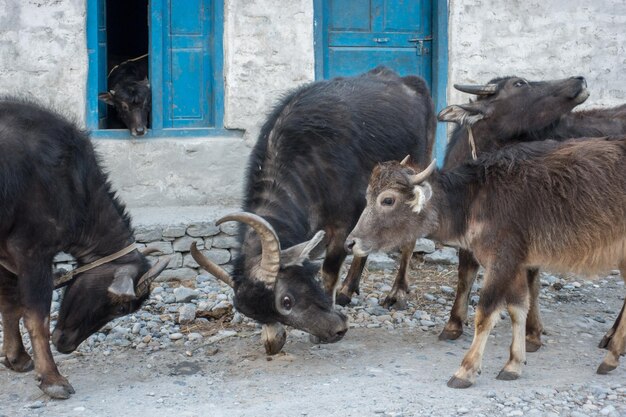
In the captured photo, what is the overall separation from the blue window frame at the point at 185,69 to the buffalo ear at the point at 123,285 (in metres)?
3.56

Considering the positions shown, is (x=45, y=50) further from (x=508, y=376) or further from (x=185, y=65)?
(x=508, y=376)

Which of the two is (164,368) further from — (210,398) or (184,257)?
(184,257)

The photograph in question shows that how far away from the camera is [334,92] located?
8.03 meters

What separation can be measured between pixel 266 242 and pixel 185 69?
4.34 meters

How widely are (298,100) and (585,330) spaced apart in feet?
10.0

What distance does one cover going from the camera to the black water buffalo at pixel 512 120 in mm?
7629

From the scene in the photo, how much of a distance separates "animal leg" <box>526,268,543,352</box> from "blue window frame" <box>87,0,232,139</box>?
4035 mm

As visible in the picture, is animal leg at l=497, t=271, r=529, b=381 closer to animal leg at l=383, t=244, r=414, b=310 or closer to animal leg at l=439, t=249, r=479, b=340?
animal leg at l=439, t=249, r=479, b=340

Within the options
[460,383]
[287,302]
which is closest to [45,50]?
[287,302]

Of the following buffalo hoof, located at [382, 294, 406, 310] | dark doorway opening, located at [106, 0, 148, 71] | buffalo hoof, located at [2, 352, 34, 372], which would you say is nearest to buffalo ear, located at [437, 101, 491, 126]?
buffalo hoof, located at [382, 294, 406, 310]

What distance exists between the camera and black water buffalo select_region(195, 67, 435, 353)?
660 cm

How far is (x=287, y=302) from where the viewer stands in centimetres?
660

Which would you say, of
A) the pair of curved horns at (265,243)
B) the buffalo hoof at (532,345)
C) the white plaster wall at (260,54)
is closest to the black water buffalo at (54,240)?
the pair of curved horns at (265,243)

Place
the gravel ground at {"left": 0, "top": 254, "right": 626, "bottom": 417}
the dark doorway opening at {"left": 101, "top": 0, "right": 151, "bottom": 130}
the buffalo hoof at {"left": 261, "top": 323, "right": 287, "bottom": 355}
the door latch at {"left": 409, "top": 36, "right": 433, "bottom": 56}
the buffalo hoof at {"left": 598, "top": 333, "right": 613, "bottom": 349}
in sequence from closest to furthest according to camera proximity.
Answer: the gravel ground at {"left": 0, "top": 254, "right": 626, "bottom": 417} → the buffalo hoof at {"left": 261, "top": 323, "right": 287, "bottom": 355} → the buffalo hoof at {"left": 598, "top": 333, "right": 613, "bottom": 349} → the door latch at {"left": 409, "top": 36, "right": 433, "bottom": 56} → the dark doorway opening at {"left": 101, "top": 0, "right": 151, "bottom": 130}
